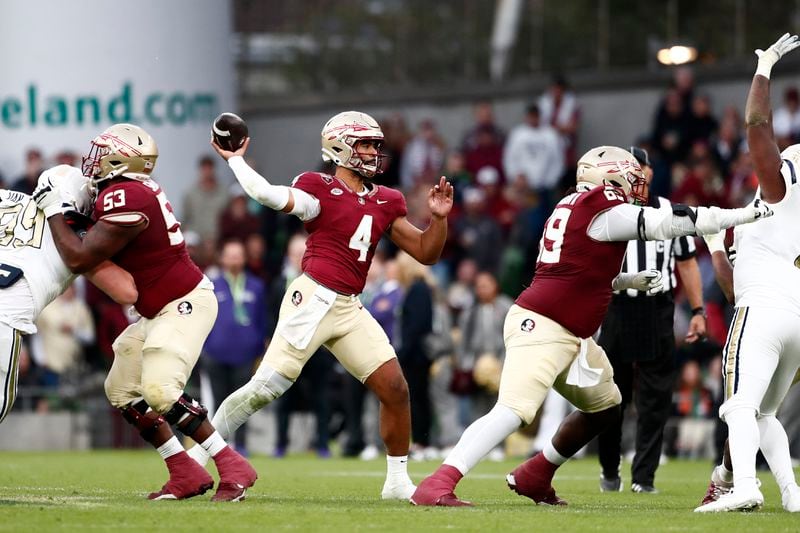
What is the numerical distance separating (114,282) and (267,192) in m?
0.99

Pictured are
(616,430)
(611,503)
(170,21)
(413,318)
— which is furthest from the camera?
(170,21)

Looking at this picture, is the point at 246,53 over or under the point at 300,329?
over

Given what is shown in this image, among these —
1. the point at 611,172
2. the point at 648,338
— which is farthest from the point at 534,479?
the point at 648,338

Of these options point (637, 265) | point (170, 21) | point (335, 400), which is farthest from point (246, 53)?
point (637, 265)

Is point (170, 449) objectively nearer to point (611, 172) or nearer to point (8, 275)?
point (8, 275)

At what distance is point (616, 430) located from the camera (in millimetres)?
10602

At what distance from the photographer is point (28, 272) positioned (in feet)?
27.2

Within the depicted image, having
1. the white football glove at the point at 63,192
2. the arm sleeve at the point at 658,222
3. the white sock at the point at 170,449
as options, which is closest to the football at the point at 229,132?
the white football glove at the point at 63,192

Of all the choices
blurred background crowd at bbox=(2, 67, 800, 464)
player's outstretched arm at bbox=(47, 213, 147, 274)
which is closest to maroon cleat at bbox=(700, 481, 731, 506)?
player's outstretched arm at bbox=(47, 213, 147, 274)

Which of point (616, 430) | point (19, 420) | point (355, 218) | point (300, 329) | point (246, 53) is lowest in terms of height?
point (19, 420)

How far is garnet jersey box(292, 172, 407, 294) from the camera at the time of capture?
898cm

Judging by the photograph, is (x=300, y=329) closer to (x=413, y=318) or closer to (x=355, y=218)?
(x=355, y=218)

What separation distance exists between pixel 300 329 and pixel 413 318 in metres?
7.05

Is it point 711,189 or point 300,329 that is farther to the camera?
point 711,189
